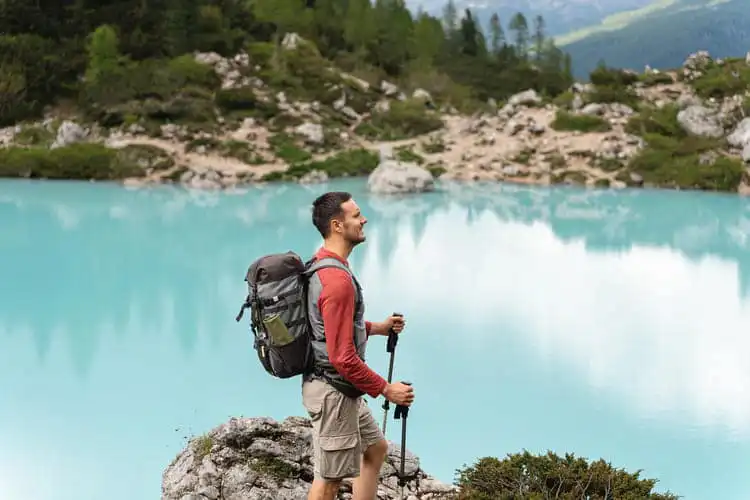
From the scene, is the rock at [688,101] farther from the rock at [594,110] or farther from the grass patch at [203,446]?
the grass patch at [203,446]

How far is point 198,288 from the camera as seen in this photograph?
1280 cm

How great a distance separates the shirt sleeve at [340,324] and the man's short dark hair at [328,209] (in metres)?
0.29

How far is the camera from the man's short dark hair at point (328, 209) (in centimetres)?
360

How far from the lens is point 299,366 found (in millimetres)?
3521

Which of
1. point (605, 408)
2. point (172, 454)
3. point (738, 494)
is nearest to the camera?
point (738, 494)

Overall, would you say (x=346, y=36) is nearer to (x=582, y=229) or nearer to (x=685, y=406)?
(x=582, y=229)

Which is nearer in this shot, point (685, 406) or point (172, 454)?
point (172, 454)

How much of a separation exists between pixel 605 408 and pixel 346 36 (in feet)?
133

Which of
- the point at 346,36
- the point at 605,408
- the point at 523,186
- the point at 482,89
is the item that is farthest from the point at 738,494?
the point at 346,36

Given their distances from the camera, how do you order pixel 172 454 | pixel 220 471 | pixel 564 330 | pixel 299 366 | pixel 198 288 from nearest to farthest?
pixel 299 366 → pixel 220 471 → pixel 172 454 → pixel 564 330 → pixel 198 288

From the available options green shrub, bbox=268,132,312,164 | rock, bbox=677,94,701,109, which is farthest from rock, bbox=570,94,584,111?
green shrub, bbox=268,132,312,164

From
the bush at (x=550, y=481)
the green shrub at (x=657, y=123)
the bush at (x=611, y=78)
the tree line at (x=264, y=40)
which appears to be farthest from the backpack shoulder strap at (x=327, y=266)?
the bush at (x=611, y=78)

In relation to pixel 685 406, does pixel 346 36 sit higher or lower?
higher

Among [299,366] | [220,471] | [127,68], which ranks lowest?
[220,471]
